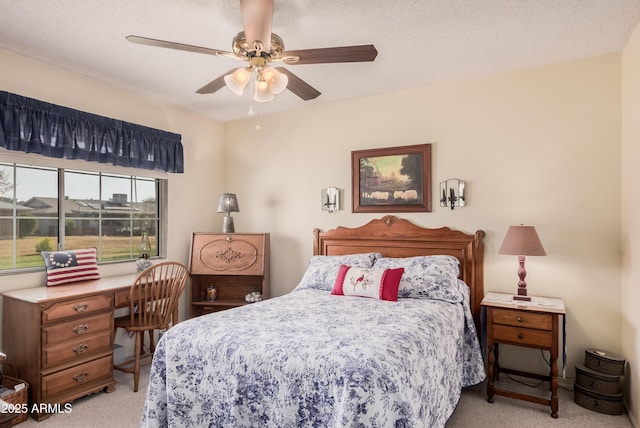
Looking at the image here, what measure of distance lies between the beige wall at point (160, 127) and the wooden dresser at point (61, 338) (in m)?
0.36

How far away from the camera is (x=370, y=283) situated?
308 cm

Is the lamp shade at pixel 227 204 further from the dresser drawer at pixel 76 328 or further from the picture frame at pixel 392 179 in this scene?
the dresser drawer at pixel 76 328

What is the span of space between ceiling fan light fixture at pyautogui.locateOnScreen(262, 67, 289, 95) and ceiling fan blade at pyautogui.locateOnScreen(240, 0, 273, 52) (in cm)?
34

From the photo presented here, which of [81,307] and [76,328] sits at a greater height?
[81,307]

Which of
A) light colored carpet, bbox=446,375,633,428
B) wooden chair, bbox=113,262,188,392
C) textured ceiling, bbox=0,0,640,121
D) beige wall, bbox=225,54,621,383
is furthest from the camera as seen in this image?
wooden chair, bbox=113,262,188,392

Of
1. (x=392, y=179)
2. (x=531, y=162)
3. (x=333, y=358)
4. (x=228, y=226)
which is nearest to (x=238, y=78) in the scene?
(x=333, y=358)

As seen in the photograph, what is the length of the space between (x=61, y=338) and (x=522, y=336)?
10.7 ft

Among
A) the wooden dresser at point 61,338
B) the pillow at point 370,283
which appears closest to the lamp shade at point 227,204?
the wooden dresser at point 61,338

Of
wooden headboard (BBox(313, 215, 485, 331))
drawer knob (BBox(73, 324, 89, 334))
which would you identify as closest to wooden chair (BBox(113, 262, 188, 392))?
drawer knob (BBox(73, 324, 89, 334))

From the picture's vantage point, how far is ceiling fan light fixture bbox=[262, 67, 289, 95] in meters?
2.32

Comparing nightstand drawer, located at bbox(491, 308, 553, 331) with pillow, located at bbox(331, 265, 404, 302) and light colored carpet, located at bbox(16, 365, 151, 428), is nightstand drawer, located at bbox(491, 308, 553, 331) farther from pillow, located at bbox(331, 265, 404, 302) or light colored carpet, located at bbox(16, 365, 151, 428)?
light colored carpet, located at bbox(16, 365, 151, 428)

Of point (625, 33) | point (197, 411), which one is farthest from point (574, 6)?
point (197, 411)

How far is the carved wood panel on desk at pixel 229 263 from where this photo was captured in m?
4.13

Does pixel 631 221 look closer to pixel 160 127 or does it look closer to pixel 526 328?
pixel 526 328
